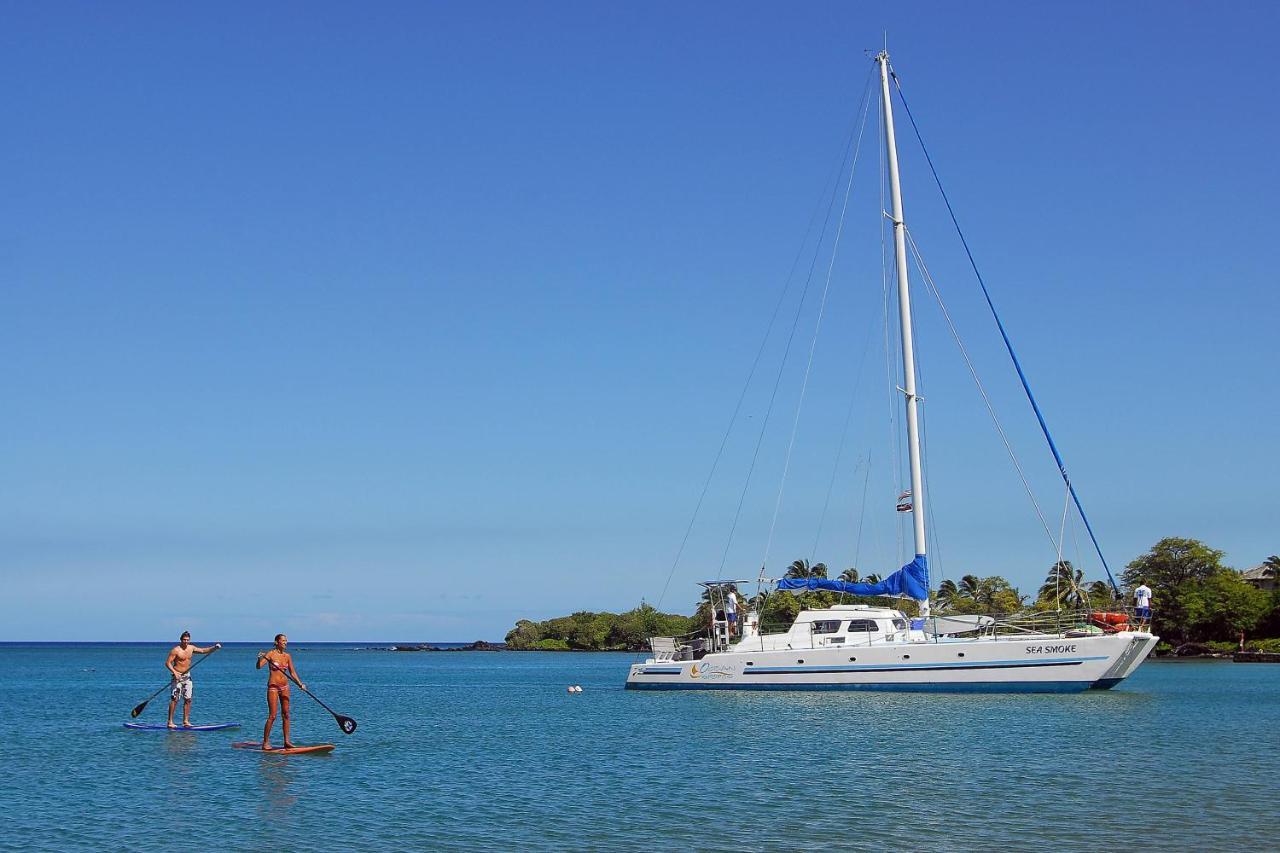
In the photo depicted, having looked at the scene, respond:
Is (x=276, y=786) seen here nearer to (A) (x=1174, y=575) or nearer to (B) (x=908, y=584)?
(B) (x=908, y=584)

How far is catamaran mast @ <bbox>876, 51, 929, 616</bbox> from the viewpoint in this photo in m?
43.8

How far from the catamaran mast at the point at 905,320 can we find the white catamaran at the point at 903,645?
0.13 feet

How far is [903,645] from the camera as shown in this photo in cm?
4166

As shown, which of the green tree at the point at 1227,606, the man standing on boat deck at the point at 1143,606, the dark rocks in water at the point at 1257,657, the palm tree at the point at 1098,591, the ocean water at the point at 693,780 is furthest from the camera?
the palm tree at the point at 1098,591

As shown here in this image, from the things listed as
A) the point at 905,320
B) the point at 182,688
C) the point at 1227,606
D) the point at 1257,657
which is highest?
the point at 905,320

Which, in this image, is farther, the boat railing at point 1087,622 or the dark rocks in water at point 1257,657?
the dark rocks in water at point 1257,657

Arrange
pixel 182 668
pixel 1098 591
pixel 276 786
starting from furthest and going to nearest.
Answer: pixel 1098 591, pixel 182 668, pixel 276 786

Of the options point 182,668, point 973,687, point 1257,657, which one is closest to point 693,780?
point 182,668

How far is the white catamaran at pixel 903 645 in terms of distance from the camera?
131ft

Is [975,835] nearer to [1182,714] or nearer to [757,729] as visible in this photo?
[757,729]

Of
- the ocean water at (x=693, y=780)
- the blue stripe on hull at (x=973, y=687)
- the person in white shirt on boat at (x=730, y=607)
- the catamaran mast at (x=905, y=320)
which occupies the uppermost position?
the catamaran mast at (x=905, y=320)

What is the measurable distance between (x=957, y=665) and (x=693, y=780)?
20551 mm

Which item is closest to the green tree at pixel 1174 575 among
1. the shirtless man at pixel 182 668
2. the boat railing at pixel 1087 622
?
the boat railing at pixel 1087 622

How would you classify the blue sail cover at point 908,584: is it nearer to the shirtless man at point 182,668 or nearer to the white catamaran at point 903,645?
the white catamaran at point 903,645
